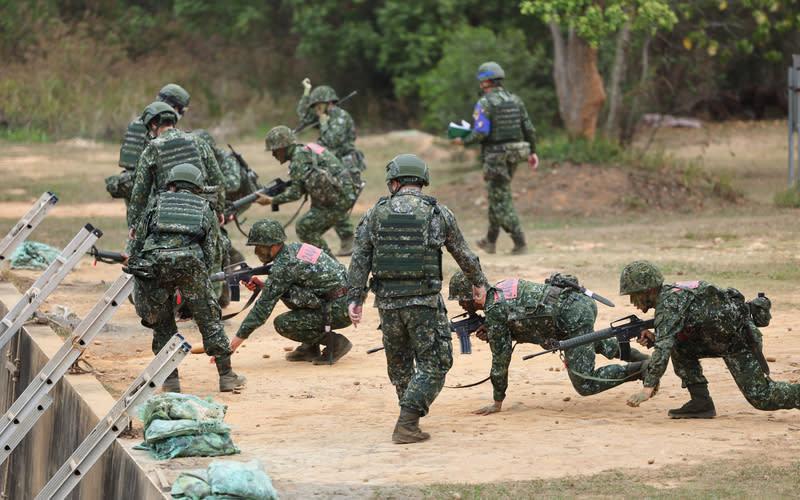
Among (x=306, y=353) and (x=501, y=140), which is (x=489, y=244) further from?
(x=306, y=353)

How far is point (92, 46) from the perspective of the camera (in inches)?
1347

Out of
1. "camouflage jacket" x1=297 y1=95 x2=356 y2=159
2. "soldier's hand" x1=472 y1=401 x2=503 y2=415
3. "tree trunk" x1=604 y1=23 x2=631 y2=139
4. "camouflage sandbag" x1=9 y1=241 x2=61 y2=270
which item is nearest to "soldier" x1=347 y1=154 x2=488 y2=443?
"soldier's hand" x1=472 y1=401 x2=503 y2=415

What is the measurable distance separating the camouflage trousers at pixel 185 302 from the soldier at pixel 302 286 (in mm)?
654

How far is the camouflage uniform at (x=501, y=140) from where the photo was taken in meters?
13.7

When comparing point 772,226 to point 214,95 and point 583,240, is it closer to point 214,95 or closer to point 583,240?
point 583,240

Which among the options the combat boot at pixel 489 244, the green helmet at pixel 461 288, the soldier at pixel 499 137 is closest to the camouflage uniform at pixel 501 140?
the soldier at pixel 499 137

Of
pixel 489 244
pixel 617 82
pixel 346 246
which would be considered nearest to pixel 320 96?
pixel 346 246

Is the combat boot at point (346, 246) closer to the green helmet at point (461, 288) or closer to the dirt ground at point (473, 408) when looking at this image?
the dirt ground at point (473, 408)

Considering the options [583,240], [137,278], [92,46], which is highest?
[92,46]

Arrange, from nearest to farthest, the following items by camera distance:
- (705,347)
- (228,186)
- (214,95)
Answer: (705,347) < (228,186) < (214,95)

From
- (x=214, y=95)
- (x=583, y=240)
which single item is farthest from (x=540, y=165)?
(x=214, y=95)

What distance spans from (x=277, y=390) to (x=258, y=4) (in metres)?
28.9

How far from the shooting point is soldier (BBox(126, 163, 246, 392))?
25.7ft

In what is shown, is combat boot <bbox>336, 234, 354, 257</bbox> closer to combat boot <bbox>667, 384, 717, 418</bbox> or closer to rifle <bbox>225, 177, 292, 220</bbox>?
rifle <bbox>225, 177, 292, 220</bbox>
